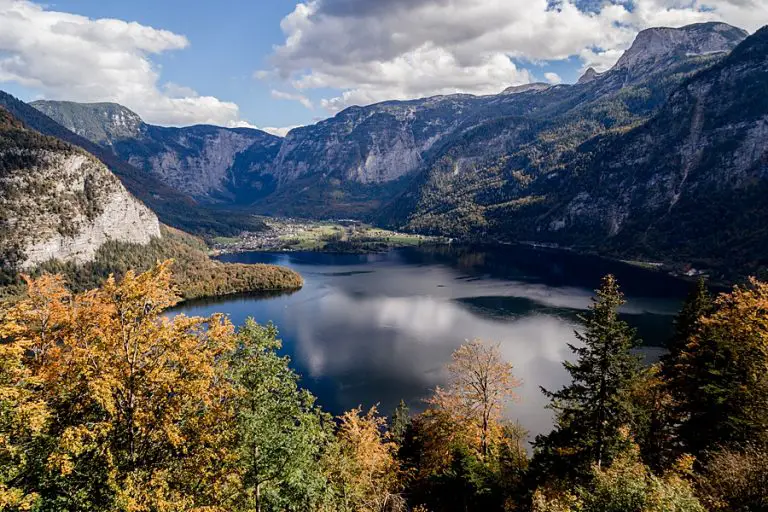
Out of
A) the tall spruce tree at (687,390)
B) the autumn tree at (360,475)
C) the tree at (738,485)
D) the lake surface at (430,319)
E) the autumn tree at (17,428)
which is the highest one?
the autumn tree at (17,428)

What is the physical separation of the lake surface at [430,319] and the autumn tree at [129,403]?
49.3 meters

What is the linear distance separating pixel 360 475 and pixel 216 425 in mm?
16656

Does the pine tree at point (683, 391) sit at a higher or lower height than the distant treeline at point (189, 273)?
higher

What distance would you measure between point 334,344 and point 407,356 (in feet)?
57.0

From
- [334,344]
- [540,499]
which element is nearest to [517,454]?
[540,499]

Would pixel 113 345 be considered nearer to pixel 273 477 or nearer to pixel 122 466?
pixel 122 466

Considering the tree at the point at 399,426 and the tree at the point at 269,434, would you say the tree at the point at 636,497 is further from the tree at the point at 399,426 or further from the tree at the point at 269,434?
the tree at the point at 399,426

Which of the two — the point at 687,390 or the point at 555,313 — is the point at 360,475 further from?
the point at 555,313

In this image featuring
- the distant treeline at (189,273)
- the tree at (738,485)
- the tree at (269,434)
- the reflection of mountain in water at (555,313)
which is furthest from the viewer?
the distant treeline at (189,273)

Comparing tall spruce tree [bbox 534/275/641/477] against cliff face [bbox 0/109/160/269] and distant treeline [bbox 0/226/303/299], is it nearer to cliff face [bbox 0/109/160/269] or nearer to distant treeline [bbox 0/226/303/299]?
distant treeline [bbox 0/226/303/299]

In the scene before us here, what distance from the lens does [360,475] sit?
28.8 metres

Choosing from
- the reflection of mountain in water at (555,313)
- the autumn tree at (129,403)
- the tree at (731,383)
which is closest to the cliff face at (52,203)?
the reflection of mountain in water at (555,313)

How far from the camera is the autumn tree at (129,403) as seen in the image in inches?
484

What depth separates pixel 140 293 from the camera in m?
13.3
